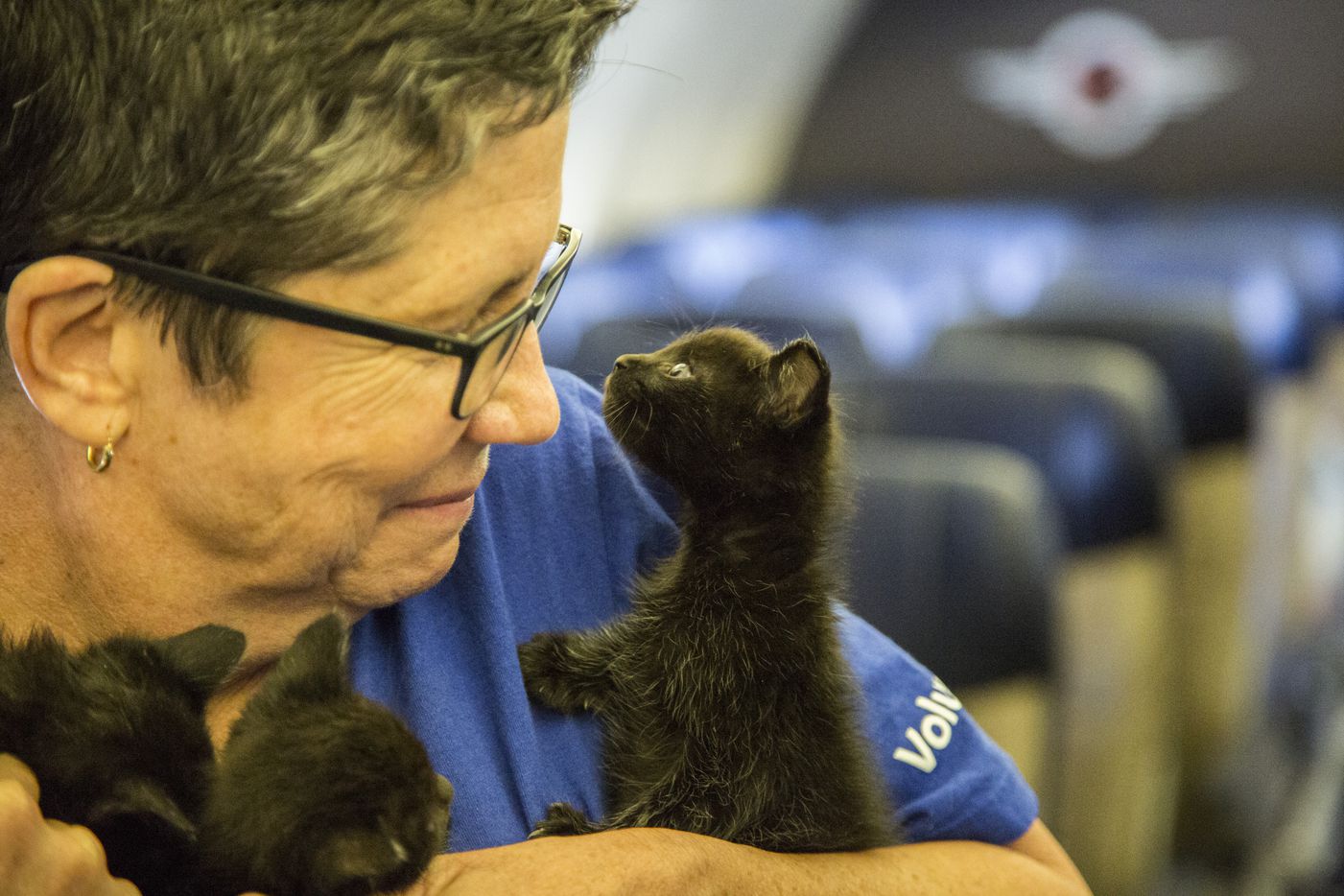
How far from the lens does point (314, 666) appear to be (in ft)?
3.17

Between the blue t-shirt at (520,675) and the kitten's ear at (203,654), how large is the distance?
0.57 ft

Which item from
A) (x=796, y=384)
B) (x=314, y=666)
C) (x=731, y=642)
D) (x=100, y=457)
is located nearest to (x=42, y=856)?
(x=314, y=666)

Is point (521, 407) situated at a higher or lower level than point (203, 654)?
higher

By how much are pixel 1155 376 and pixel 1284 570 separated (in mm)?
1128

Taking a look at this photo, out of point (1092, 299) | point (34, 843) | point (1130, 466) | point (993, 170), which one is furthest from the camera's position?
point (993, 170)

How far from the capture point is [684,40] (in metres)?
9.10

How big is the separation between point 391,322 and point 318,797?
0.36 m

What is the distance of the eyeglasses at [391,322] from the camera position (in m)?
0.99

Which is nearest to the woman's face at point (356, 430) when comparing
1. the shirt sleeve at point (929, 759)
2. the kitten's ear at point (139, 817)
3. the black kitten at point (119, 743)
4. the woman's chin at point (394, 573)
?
the woman's chin at point (394, 573)

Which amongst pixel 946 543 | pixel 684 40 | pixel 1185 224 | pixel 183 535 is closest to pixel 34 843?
pixel 183 535

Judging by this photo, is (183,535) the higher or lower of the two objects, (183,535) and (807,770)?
the higher

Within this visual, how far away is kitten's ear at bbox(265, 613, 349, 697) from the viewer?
0.95 m

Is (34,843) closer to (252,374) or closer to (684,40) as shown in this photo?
(252,374)

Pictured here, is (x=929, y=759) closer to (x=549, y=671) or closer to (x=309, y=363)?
(x=549, y=671)
